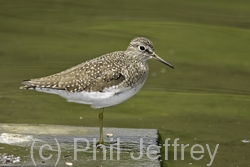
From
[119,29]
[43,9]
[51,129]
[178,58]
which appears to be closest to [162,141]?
[51,129]

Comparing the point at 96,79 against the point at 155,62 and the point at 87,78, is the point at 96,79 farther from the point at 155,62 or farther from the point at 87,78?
the point at 155,62

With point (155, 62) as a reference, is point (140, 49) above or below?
below

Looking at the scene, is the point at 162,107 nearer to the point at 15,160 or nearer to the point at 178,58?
the point at 178,58

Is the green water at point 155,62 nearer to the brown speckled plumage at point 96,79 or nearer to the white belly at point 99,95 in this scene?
the white belly at point 99,95

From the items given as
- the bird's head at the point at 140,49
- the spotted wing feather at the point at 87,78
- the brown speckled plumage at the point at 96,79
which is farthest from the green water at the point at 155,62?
the bird's head at the point at 140,49

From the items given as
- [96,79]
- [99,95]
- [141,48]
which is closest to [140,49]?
[141,48]

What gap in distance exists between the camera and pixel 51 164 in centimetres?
750

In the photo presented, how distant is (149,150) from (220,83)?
174 inches

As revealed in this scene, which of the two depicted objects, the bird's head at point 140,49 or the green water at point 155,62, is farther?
the green water at point 155,62

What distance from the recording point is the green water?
1030 cm

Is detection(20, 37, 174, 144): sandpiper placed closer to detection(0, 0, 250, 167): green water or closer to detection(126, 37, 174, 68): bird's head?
detection(126, 37, 174, 68): bird's head

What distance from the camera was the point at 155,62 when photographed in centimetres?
1337

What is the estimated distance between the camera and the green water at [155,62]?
33.8 ft

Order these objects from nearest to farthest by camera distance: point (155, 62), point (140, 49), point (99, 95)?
point (99, 95)
point (140, 49)
point (155, 62)
